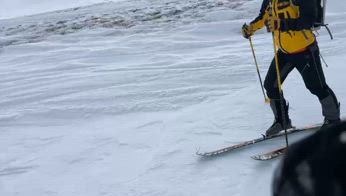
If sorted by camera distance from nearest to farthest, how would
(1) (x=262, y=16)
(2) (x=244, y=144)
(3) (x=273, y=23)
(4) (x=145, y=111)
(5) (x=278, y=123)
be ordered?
(3) (x=273, y=23) < (1) (x=262, y=16) < (2) (x=244, y=144) < (5) (x=278, y=123) < (4) (x=145, y=111)

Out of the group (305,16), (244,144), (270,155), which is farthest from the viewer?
(244,144)

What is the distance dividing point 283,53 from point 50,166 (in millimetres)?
2746

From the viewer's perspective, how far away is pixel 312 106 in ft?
19.2

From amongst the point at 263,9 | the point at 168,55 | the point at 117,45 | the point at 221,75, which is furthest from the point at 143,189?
the point at 117,45

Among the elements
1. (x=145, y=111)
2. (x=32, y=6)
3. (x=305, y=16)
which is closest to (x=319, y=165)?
(x=305, y=16)

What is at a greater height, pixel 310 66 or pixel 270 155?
pixel 310 66

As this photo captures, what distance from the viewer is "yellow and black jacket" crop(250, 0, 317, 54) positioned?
13.1ft

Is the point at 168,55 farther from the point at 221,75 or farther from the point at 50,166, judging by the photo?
the point at 50,166

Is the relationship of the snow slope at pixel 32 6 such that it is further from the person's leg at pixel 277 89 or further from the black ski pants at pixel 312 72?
the black ski pants at pixel 312 72

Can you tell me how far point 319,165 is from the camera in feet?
2.79

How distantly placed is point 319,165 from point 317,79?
3.61m

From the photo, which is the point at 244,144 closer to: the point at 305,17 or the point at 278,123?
the point at 278,123

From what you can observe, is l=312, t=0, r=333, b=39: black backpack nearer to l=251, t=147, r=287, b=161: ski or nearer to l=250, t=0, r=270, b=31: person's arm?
l=250, t=0, r=270, b=31: person's arm

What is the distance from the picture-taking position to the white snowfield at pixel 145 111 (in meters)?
4.45
